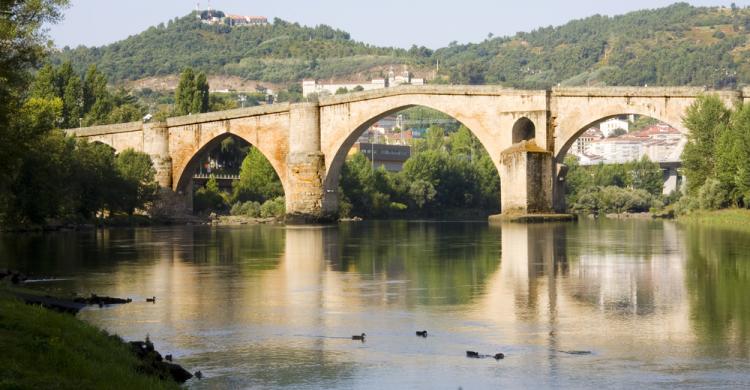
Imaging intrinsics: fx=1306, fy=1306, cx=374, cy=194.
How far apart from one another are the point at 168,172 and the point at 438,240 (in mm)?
30883

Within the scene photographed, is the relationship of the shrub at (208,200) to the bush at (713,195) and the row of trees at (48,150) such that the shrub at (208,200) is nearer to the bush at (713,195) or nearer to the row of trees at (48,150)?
the row of trees at (48,150)

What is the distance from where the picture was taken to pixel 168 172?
3054 inches

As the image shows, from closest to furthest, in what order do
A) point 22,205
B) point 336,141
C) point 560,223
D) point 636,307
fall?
point 636,307, point 22,205, point 560,223, point 336,141

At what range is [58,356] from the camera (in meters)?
14.3

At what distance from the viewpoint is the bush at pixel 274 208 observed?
3056 inches

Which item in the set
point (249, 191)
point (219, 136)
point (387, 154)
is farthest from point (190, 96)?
point (387, 154)

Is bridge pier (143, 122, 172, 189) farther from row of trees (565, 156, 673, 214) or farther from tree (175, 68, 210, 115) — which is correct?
row of trees (565, 156, 673, 214)

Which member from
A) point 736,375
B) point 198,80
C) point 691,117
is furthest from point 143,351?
point 198,80

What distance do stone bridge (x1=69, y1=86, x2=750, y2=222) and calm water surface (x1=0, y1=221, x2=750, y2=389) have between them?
16.7 meters

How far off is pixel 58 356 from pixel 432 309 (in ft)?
37.3

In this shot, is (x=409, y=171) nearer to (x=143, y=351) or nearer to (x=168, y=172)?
Answer: (x=168, y=172)

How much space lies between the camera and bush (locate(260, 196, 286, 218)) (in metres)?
77.6

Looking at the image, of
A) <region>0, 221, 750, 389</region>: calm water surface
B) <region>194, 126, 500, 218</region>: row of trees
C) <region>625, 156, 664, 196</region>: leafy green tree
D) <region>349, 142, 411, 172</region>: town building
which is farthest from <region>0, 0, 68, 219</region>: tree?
<region>349, 142, 411, 172</region>: town building

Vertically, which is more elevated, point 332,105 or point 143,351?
point 332,105
